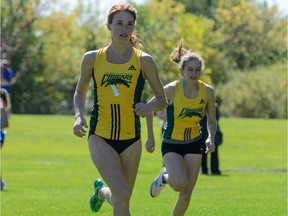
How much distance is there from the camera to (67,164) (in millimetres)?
29641

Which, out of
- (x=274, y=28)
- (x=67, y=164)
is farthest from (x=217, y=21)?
(x=67, y=164)

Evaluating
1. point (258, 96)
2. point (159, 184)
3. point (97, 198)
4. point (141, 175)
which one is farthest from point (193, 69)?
point (258, 96)

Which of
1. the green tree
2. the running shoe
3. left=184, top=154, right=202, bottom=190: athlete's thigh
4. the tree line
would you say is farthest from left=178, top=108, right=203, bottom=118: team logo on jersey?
the green tree

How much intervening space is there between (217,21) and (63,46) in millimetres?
16306

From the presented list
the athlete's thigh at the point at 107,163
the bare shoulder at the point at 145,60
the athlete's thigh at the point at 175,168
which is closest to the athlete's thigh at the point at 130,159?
the athlete's thigh at the point at 107,163

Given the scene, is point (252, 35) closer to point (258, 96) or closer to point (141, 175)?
point (258, 96)

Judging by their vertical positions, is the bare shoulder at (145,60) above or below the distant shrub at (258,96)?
Result: above

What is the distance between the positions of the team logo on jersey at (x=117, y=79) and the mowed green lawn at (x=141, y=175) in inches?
191

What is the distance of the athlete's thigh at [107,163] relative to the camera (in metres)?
9.45

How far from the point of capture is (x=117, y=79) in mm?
9664

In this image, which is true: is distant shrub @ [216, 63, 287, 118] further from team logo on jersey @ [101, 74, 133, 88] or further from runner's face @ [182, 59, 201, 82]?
team logo on jersey @ [101, 74, 133, 88]

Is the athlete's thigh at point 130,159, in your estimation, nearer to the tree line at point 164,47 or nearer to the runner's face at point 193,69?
the runner's face at point 193,69

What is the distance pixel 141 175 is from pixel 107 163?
51.2 feet

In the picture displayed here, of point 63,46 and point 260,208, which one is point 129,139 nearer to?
point 260,208
